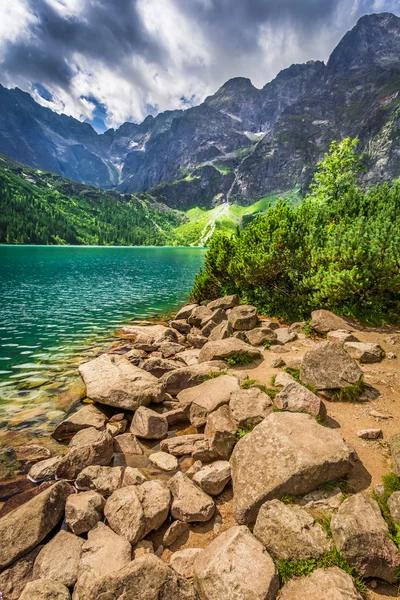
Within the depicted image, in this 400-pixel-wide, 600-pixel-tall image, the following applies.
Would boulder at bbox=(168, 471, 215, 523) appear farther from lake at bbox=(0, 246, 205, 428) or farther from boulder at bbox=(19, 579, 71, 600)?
lake at bbox=(0, 246, 205, 428)

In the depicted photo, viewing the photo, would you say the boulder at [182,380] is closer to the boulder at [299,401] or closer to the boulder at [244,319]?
the boulder at [299,401]

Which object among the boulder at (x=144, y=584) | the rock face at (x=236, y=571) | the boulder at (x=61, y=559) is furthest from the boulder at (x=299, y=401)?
the boulder at (x=61, y=559)

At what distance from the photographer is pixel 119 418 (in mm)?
11844

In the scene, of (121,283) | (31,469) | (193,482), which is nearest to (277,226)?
(193,482)

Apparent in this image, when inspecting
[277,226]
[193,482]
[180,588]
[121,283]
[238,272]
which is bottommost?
[121,283]

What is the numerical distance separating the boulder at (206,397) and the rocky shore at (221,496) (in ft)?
0.24

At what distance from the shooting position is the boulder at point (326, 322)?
658 inches

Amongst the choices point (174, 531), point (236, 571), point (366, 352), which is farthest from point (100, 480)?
point (366, 352)

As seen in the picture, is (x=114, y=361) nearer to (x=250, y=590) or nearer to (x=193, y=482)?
(x=193, y=482)

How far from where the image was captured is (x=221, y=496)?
750 cm

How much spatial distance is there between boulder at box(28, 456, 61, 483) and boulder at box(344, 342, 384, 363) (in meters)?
12.7

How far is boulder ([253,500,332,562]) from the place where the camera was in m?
5.12

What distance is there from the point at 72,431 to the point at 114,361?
15.2ft

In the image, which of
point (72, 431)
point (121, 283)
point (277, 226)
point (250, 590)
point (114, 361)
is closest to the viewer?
point (250, 590)
